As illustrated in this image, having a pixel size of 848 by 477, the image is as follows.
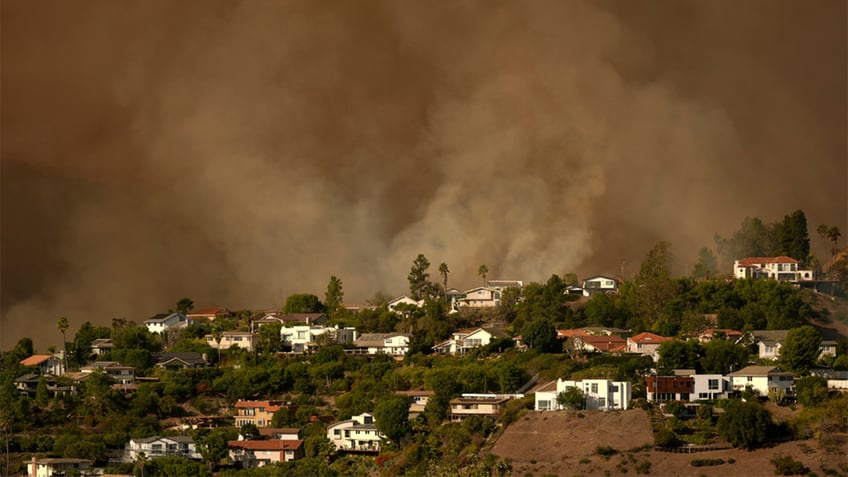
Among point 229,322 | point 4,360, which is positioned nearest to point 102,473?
point 4,360

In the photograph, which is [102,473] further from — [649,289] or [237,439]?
[649,289]

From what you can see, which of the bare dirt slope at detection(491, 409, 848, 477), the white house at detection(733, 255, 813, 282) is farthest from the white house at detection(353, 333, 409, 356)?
the white house at detection(733, 255, 813, 282)

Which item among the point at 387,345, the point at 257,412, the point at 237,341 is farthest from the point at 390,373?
the point at 237,341

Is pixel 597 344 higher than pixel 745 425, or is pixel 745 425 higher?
pixel 597 344

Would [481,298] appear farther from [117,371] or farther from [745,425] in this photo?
[745,425]

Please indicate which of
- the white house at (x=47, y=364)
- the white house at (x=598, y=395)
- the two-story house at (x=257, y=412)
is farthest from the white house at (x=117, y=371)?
the white house at (x=598, y=395)

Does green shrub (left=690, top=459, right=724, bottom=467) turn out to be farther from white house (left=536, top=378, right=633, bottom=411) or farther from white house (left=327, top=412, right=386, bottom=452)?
white house (left=327, top=412, right=386, bottom=452)
